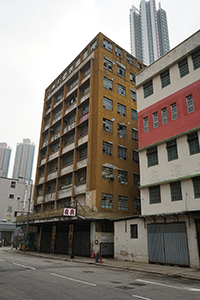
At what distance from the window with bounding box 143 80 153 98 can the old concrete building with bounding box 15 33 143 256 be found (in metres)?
8.84

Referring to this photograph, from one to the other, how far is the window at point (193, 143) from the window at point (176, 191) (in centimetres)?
302

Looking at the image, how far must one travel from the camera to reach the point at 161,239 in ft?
67.4

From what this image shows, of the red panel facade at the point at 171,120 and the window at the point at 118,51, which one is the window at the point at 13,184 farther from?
the red panel facade at the point at 171,120

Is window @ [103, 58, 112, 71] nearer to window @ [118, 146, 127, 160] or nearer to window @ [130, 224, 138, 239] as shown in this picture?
window @ [118, 146, 127, 160]

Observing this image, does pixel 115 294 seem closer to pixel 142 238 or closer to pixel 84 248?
pixel 142 238

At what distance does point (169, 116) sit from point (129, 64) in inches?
902

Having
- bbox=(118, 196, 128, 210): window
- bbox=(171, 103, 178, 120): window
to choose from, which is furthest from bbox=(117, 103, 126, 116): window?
bbox=(171, 103, 178, 120): window

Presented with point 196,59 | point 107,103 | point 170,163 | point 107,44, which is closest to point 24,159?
point 107,44

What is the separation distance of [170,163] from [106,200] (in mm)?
11908

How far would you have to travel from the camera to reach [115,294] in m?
8.62

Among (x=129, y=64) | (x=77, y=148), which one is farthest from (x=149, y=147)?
(x=129, y=64)

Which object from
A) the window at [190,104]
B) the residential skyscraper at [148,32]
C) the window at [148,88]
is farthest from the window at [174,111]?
the residential skyscraper at [148,32]

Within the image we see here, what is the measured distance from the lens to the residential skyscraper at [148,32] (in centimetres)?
14088

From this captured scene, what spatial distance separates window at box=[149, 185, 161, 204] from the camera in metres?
22.3
